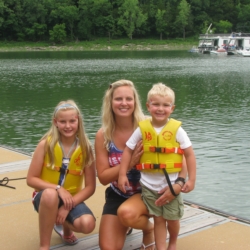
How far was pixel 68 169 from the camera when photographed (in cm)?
371

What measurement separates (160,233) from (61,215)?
2.53 feet

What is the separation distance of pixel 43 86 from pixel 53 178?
70.2 ft

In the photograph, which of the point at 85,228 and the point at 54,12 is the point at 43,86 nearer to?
the point at 85,228

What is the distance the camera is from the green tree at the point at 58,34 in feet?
288

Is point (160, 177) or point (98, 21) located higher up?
point (160, 177)

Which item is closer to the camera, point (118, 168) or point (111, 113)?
point (118, 168)

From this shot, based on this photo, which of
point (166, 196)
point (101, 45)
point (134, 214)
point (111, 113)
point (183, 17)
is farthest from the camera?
point (183, 17)

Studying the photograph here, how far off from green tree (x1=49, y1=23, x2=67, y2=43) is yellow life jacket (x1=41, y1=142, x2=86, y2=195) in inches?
3403

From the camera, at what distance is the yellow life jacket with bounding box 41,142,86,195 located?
12.1ft

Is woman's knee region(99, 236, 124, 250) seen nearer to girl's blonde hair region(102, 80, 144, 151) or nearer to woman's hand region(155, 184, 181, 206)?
woman's hand region(155, 184, 181, 206)

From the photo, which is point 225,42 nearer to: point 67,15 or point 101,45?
point 101,45

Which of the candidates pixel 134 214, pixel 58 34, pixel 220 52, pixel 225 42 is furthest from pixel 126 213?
pixel 58 34

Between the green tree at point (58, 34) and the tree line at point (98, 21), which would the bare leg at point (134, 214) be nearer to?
the green tree at point (58, 34)

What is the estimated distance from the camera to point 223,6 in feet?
355
